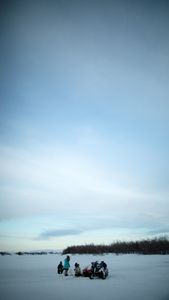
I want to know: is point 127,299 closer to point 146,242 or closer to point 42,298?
point 42,298

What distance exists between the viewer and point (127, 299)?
32.8ft

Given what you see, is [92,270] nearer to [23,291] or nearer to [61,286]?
[61,286]

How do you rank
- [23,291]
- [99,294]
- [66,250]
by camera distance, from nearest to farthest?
[99,294] < [23,291] < [66,250]

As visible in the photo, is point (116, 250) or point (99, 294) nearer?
point (99, 294)

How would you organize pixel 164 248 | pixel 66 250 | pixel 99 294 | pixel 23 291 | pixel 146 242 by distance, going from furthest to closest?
pixel 66 250
pixel 146 242
pixel 164 248
pixel 23 291
pixel 99 294

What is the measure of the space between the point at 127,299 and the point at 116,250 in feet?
182

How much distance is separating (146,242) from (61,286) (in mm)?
50627

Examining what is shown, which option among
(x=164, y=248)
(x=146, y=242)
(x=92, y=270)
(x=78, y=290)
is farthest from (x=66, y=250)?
(x=78, y=290)

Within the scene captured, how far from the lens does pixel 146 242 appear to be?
60.4 m

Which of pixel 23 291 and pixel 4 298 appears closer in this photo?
pixel 4 298

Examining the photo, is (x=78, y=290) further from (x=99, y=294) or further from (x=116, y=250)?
(x=116, y=250)

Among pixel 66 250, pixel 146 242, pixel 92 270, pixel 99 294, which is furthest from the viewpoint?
pixel 66 250

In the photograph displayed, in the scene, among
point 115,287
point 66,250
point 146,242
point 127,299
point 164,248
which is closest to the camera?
point 127,299

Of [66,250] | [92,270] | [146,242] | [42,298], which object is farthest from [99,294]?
[66,250]
